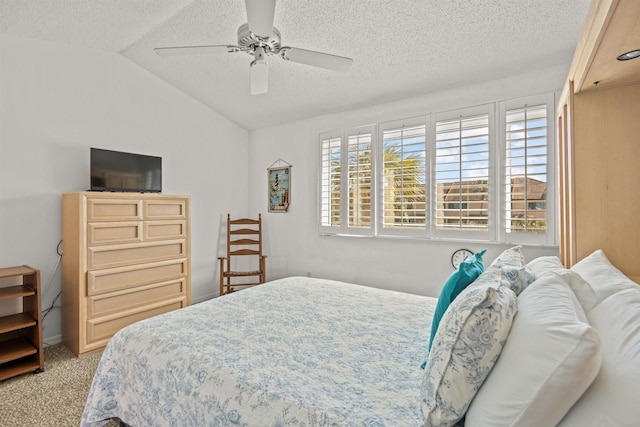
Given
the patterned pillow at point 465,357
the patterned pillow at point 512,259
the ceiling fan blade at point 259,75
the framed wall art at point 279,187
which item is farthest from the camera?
the framed wall art at point 279,187

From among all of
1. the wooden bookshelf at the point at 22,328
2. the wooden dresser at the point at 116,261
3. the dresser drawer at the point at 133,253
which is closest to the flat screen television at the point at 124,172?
the wooden dresser at the point at 116,261

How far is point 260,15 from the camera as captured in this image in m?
1.67

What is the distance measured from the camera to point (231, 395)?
1.16 meters

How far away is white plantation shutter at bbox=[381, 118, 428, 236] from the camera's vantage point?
10.5 feet

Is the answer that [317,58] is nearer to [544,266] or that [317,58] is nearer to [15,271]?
[544,266]

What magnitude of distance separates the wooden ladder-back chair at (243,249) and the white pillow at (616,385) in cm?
347

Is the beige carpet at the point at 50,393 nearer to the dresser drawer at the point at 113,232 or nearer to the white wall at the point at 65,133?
the white wall at the point at 65,133

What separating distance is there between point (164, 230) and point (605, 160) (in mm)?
3463

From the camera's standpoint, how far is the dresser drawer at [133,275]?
2.78m

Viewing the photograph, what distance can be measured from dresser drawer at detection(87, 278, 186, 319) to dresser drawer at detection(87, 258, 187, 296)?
0.05 meters

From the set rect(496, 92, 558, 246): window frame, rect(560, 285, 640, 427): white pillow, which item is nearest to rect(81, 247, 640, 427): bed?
rect(560, 285, 640, 427): white pillow

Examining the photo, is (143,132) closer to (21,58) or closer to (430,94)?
(21,58)

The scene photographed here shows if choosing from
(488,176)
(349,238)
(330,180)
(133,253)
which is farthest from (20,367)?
(488,176)

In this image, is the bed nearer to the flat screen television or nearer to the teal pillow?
the teal pillow
